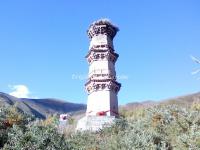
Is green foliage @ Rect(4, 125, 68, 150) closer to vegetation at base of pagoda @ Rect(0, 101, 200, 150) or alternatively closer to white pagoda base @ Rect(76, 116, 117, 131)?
vegetation at base of pagoda @ Rect(0, 101, 200, 150)

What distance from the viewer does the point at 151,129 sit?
1281 inches

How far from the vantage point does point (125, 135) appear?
33.4 meters

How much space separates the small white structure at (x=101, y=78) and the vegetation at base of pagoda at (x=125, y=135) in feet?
24.5

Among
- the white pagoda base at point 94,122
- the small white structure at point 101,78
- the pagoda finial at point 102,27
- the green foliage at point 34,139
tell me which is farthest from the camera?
the pagoda finial at point 102,27

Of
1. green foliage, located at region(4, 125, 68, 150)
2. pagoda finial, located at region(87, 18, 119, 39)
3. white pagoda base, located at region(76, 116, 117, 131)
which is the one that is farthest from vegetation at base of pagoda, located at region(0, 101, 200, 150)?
pagoda finial, located at region(87, 18, 119, 39)

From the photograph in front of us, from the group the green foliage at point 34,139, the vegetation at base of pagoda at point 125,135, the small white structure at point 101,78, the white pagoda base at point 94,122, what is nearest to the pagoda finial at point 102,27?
the small white structure at point 101,78

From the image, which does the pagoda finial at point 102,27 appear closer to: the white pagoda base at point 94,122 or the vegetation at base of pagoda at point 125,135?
the white pagoda base at point 94,122

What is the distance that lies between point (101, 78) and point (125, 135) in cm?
2291

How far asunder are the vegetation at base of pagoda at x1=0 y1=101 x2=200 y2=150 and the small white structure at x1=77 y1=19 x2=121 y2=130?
746 centimetres

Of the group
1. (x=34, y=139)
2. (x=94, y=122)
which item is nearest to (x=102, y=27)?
(x=94, y=122)

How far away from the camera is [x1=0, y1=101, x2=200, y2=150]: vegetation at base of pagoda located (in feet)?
56.7

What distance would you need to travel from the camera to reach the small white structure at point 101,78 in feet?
174

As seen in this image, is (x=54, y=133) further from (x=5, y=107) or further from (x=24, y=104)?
(x=24, y=104)

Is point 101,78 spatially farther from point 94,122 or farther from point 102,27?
point 102,27
